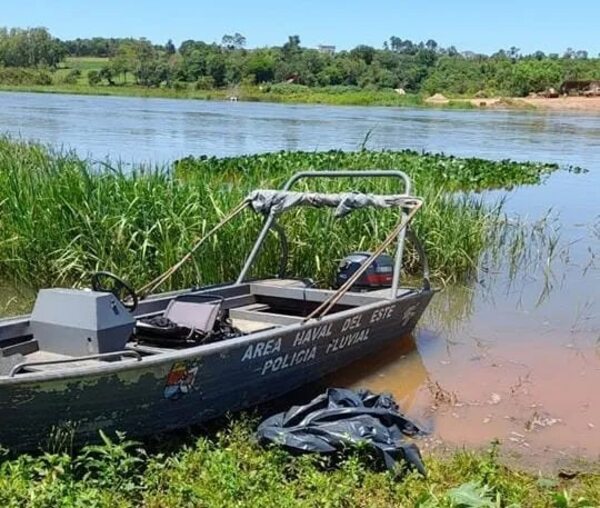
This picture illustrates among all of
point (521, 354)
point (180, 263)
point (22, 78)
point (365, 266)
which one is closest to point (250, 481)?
point (365, 266)

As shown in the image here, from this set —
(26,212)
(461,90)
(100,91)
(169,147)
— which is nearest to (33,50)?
(100,91)

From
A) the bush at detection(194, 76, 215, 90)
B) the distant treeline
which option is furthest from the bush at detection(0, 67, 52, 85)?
the bush at detection(194, 76, 215, 90)

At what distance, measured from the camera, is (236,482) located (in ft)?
13.1

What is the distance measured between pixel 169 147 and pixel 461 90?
196ft

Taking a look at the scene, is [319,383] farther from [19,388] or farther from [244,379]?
[19,388]

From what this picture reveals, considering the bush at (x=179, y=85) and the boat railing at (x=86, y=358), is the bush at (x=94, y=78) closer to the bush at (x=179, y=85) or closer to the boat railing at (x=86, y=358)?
the bush at (x=179, y=85)

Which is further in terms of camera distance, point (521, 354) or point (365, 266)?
point (521, 354)

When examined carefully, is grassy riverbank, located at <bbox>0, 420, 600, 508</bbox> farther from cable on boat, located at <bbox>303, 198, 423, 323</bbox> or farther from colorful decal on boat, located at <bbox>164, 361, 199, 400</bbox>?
cable on boat, located at <bbox>303, 198, 423, 323</bbox>

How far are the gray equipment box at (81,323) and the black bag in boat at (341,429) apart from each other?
95cm

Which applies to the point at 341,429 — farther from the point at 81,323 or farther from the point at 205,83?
the point at 205,83

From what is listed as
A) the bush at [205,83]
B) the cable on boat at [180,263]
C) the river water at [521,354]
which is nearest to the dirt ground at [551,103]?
the bush at [205,83]

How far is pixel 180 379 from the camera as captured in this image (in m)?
4.53

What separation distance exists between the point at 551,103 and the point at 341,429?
69607 mm

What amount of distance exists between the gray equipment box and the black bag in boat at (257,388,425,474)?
0.95 m
